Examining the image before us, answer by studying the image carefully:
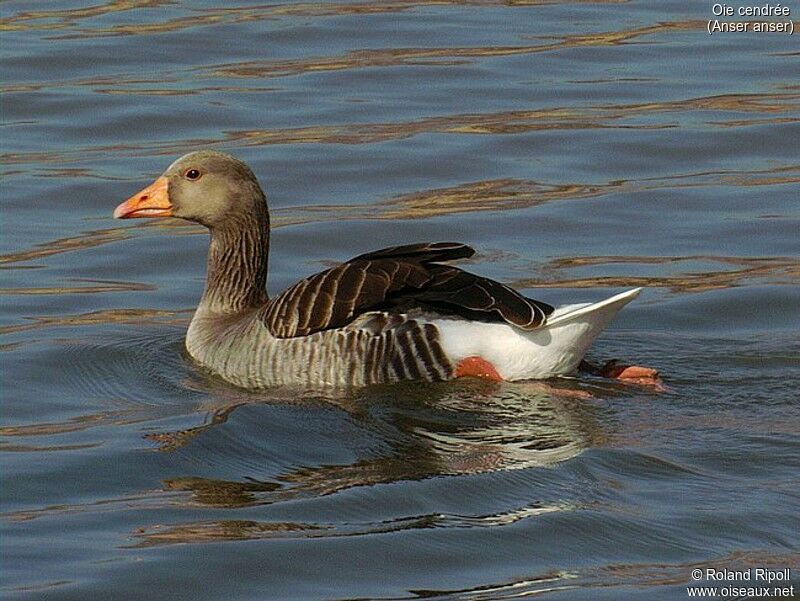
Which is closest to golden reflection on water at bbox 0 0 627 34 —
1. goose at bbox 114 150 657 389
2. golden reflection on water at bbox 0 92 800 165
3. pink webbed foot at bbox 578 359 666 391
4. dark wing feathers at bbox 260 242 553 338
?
golden reflection on water at bbox 0 92 800 165

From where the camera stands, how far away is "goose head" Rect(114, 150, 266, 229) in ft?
36.8

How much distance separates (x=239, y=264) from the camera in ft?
37.1

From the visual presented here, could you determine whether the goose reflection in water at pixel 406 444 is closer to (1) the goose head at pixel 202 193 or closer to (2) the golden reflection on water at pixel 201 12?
(1) the goose head at pixel 202 193

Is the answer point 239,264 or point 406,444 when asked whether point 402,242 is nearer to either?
point 239,264

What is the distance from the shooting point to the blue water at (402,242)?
7.59 meters

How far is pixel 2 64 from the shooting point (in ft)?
58.7

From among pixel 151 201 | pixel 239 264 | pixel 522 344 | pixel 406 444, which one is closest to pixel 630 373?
pixel 522 344

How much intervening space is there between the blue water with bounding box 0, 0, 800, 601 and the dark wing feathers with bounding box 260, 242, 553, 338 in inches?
16.9

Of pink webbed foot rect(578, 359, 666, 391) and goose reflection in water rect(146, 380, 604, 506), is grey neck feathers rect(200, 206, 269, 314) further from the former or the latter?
pink webbed foot rect(578, 359, 666, 391)

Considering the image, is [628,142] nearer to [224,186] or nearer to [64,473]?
[224,186]

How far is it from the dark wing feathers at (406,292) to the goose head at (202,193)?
112cm

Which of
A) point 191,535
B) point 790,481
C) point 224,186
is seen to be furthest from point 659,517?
point 224,186

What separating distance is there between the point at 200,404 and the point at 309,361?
2.23 ft

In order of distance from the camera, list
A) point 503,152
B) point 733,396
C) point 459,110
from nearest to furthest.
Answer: point 733,396 → point 503,152 → point 459,110
